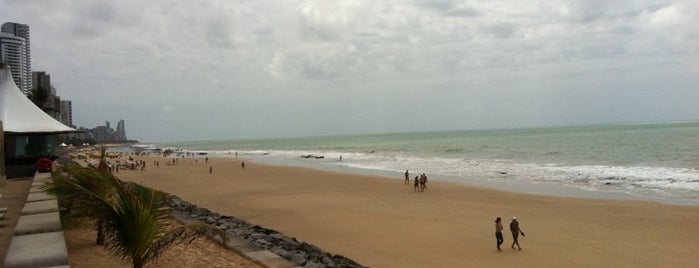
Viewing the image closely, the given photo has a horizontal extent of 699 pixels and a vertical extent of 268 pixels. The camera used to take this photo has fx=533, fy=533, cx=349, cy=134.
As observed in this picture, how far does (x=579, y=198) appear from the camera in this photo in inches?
796

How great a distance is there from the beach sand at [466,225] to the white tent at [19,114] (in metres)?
6.12

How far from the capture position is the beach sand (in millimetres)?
10766

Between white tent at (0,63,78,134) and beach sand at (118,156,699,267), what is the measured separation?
6.12m

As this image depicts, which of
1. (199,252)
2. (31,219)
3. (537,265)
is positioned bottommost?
(537,265)

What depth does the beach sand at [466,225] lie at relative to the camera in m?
10.8

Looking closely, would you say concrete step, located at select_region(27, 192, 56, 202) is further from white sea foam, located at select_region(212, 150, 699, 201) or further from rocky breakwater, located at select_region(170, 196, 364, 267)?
white sea foam, located at select_region(212, 150, 699, 201)

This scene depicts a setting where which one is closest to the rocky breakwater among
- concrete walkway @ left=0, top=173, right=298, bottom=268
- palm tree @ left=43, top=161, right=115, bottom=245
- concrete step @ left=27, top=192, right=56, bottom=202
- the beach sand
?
concrete walkway @ left=0, top=173, right=298, bottom=268

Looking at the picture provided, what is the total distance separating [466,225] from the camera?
47.8 ft

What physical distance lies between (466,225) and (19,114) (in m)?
15.5

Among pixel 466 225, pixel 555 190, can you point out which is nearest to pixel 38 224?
pixel 466 225

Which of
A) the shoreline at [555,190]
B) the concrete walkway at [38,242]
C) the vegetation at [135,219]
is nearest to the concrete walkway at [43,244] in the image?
the concrete walkway at [38,242]

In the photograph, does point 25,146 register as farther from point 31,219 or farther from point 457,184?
point 457,184

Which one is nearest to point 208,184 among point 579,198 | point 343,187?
point 343,187

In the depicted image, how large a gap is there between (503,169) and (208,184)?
19.3 m
